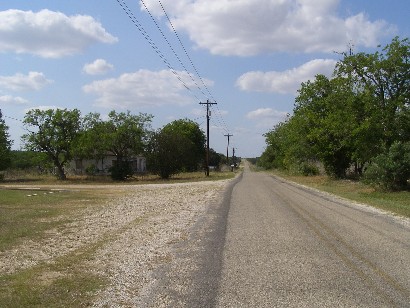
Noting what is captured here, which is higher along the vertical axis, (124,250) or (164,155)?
(164,155)

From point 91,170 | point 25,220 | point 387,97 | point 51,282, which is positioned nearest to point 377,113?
point 387,97

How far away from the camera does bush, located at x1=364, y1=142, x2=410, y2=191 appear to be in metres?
29.5

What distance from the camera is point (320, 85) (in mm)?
53125

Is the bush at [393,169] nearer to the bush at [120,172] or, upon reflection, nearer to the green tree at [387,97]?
the green tree at [387,97]

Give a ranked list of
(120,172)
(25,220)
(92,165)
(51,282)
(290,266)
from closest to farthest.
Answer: (51,282), (290,266), (25,220), (120,172), (92,165)

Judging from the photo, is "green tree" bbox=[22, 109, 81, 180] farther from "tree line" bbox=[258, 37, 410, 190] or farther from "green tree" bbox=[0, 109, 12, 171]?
"tree line" bbox=[258, 37, 410, 190]

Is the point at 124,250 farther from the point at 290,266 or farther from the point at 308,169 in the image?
the point at 308,169

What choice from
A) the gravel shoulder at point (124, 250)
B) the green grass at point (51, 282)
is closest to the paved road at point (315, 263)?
the gravel shoulder at point (124, 250)

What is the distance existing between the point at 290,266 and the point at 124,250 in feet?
13.0

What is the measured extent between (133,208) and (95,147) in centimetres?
4455

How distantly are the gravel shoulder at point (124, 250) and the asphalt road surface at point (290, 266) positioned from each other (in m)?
0.21

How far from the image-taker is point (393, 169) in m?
29.6

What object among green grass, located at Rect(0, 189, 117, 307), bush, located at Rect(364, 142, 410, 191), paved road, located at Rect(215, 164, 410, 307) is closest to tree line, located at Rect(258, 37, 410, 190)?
bush, located at Rect(364, 142, 410, 191)

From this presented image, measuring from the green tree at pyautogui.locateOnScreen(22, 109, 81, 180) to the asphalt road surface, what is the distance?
54.0 m
